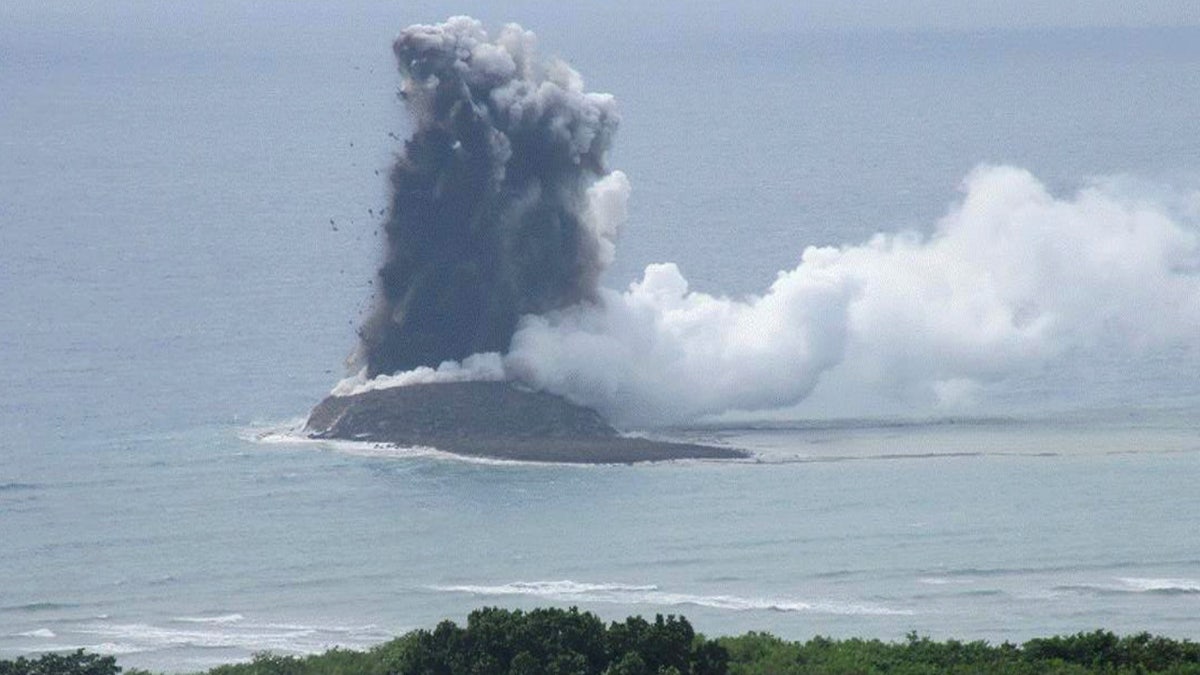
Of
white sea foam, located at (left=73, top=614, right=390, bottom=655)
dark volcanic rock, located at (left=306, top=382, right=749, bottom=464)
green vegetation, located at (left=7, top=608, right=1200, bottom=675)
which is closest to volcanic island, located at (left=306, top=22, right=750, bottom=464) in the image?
dark volcanic rock, located at (left=306, top=382, right=749, bottom=464)

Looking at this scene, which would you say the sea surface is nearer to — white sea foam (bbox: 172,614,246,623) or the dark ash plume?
white sea foam (bbox: 172,614,246,623)

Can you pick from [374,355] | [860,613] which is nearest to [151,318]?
[374,355]

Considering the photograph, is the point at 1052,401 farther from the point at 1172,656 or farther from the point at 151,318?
the point at 1172,656

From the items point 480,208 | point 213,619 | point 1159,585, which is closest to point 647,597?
point 213,619

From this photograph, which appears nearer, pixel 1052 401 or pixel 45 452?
pixel 45 452

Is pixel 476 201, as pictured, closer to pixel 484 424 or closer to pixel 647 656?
pixel 484 424
